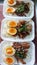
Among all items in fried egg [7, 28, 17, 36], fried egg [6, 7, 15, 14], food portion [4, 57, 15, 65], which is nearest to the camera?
food portion [4, 57, 15, 65]

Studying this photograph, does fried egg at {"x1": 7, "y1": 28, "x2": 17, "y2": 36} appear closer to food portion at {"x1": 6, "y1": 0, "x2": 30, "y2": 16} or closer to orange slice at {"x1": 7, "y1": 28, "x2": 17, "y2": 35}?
orange slice at {"x1": 7, "y1": 28, "x2": 17, "y2": 35}

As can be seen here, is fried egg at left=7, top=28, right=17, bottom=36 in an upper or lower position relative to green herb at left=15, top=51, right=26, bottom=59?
upper

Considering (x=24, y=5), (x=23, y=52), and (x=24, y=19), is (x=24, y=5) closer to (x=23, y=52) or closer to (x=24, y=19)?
(x=24, y=19)

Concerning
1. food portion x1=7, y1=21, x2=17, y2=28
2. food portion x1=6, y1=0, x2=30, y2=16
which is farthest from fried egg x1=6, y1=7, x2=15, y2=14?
food portion x1=7, y1=21, x2=17, y2=28

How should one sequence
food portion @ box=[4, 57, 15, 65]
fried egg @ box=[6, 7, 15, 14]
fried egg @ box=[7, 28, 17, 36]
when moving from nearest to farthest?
food portion @ box=[4, 57, 15, 65], fried egg @ box=[7, 28, 17, 36], fried egg @ box=[6, 7, 15, 14]

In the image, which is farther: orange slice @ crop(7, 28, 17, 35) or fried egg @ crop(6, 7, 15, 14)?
fried egg @ crop(6, 7, 15, 14)

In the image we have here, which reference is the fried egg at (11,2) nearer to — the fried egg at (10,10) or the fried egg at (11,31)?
the fried egg at (10,10)

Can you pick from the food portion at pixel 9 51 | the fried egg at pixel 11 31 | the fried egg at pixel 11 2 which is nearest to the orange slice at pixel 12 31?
the fried egg at pixel 11 31
